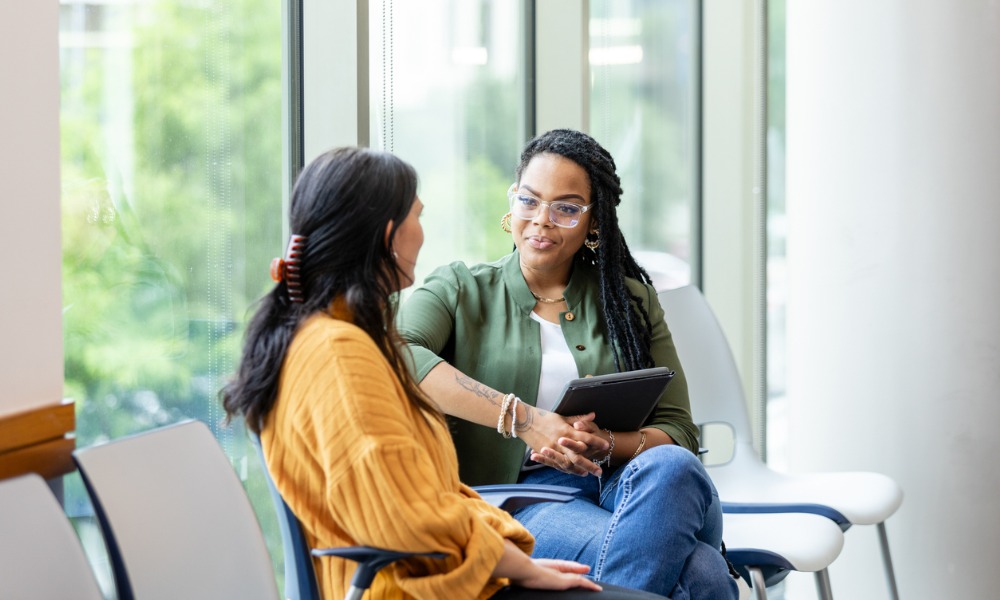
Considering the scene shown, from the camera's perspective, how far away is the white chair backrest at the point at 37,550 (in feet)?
4.53

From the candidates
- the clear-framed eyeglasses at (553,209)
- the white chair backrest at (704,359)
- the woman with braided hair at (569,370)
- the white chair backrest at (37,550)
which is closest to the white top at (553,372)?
the woman with braided hair at (569,370)

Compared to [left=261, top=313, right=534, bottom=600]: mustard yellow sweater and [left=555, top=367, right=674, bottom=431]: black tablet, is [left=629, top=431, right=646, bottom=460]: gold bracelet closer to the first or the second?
[left=555, top=367, right=674, bottom=431]: black tablet

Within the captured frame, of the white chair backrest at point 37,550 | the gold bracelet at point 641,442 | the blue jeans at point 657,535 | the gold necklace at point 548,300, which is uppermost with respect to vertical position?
the gold necklace at point 548,300

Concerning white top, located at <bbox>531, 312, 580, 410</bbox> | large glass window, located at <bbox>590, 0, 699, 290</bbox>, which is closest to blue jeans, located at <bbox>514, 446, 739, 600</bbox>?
white top, located at <bbox>531, 312, 580, 410</bbox>

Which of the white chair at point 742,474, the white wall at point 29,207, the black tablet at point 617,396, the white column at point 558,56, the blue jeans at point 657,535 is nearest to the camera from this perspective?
the white wall at point 29,207

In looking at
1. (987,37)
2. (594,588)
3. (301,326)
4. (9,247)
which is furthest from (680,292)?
(9,247)

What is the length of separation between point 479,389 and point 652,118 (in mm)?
2523

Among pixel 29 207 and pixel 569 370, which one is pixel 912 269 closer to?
pixel 569 370

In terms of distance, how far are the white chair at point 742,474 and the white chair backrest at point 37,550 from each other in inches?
66.6

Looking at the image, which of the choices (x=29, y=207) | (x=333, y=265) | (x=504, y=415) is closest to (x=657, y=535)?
(x=504, y=415)

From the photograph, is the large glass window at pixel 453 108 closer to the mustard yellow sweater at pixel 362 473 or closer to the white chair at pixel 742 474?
the white chair at pixel 742 474

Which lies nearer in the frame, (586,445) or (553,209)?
(586,445)

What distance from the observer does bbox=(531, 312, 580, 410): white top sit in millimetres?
2389

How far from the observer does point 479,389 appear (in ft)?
7.40
